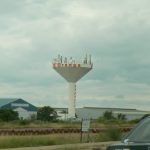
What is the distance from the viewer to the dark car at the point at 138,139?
942 centimetres

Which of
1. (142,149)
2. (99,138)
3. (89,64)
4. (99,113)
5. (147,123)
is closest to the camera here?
(142,149)

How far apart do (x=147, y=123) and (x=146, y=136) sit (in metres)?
0.37

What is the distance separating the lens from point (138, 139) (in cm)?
989

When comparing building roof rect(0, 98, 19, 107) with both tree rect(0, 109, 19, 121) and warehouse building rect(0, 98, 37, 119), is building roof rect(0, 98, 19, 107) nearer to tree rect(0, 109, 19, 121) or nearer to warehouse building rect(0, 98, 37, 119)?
warehouse building rect(0, 98, 37, 119)

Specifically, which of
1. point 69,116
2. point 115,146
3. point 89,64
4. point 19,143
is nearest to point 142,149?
point 115,146

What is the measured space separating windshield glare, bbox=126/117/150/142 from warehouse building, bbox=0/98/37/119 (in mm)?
118859

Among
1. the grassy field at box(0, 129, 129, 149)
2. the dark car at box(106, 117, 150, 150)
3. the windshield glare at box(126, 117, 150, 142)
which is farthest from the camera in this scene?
the grassy field at box(0, 129, 129, 149)

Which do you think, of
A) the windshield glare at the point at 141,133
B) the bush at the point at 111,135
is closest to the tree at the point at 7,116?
the bush at the point at 111,135

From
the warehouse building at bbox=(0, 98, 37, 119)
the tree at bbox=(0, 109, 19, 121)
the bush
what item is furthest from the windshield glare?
the warehouse building at bbox=(0, 98, 37, 119)

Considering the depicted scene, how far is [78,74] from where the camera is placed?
110688 mm

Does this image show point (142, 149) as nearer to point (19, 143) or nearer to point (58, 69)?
point (19, 143)

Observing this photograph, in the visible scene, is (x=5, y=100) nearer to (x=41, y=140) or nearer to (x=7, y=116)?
(x=7, y=116)

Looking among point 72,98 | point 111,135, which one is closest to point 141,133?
point 111,135

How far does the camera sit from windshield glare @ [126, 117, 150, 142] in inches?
389
